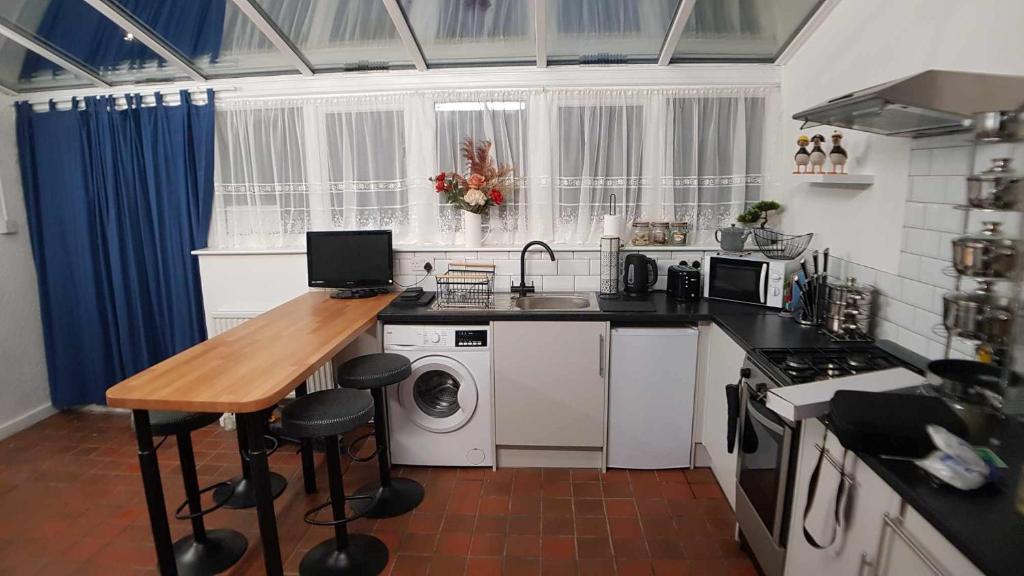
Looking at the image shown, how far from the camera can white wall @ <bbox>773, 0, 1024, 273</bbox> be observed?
174cm

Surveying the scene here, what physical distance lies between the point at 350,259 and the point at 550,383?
1441mm

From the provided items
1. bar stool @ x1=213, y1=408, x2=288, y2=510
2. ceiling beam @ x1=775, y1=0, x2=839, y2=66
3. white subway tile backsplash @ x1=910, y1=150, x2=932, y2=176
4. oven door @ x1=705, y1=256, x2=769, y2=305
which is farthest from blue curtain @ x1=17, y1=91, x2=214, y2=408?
white subway tile backsplash @ x1=910, y1=150, x2=932, y2=176

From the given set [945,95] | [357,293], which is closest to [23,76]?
[357,293]

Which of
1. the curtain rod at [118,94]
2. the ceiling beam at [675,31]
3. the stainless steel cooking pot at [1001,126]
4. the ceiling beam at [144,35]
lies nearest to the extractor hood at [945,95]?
the stainless steel cooking pot at [1001,126]

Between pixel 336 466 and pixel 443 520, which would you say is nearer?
pixel 336 466

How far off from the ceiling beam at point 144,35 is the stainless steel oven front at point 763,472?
3458mm

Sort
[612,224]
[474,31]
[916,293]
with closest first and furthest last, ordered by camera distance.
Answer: [916,293]
[474,31]
[612,224]

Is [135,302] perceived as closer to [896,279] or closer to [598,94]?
[598,94]

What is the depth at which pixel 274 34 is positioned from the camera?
2850 millimetres

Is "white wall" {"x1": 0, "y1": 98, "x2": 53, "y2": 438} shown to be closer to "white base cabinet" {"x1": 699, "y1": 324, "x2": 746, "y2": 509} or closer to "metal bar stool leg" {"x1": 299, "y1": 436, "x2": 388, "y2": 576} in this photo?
"metal bar stool leg" {"x1": 299, "y1": 436, "x2": 388, "y2": 576}

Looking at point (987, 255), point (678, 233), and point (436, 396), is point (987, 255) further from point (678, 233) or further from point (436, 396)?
point (436, 396)

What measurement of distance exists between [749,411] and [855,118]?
115cm

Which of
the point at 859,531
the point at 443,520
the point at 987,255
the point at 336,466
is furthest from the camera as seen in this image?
the point at 443,520

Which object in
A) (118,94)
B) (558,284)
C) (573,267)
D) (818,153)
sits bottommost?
(558,284)
